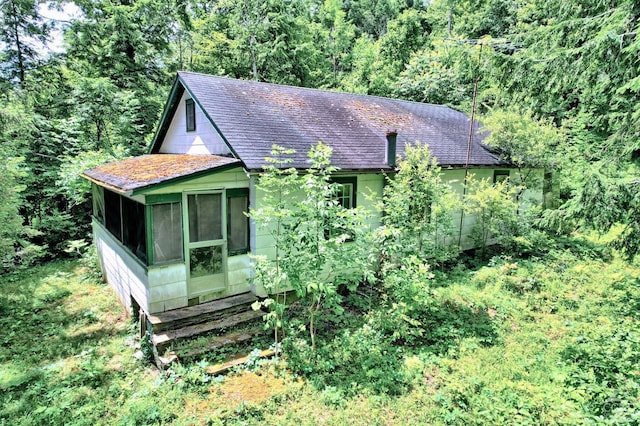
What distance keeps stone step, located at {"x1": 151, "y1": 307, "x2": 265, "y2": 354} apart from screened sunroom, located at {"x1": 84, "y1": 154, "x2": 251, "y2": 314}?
0.55 m

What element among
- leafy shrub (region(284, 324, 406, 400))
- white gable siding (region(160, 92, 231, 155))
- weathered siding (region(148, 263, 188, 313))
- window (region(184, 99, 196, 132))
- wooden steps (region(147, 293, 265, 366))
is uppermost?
window (region(184, 99, 196, 132))

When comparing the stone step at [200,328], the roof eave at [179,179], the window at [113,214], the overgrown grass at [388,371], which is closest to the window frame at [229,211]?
the roof eave at [179,179]

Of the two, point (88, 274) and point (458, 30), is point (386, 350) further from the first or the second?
point (458, 30)

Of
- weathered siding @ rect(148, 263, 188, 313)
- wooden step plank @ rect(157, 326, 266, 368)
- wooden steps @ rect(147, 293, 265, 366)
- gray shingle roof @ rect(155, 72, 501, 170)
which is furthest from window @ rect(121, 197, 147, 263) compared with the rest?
gray shingle roof @ rect(155, 72, 501, 170)

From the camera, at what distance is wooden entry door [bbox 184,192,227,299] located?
6.66 metres

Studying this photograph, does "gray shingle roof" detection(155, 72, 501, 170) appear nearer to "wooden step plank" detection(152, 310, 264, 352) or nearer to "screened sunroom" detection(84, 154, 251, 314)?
"screened sunroom" detection(84, 154, 251, 314)

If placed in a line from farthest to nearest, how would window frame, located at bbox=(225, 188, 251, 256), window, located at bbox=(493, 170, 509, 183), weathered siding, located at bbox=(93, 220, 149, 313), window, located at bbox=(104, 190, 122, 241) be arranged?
window, located at bbox=(493, 170, 509, 183) < window, located at bbox=(104, 190, 122, 241) < window frame, located at bbox=(225, 188, 251, 256) < weathered siding, located at bbox=(93, 220, 149, 313)

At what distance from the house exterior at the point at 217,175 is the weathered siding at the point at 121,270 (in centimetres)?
3

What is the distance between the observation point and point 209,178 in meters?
6.66

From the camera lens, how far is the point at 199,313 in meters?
6.41

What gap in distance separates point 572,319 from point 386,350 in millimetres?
4115

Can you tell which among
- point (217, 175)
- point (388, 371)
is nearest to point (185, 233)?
point (217, 175)

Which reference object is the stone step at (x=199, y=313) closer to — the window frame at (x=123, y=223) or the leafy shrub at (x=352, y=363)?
the window frame at (x=123, y=223)

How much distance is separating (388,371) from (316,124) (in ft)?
21.9
